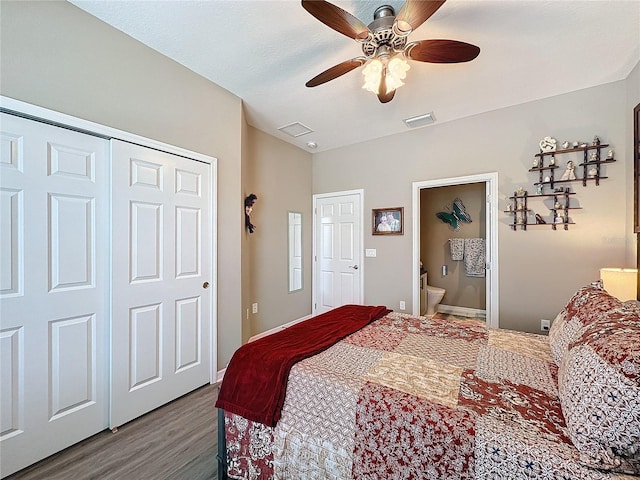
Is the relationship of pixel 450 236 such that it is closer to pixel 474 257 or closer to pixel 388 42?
pixel 474 257

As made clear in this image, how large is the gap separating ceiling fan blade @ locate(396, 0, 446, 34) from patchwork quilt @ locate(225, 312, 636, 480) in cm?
180

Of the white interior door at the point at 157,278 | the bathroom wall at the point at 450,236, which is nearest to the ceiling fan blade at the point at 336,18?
the white interior door at the point at 157,278

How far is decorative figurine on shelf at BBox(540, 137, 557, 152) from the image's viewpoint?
9.13ft

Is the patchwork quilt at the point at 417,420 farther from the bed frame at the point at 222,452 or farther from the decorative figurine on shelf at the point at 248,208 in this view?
the decorative figurine on shelf at the point at 248,208

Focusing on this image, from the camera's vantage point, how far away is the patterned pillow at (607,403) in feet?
2.48

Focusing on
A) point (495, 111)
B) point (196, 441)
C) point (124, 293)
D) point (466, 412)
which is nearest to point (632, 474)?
point (466, 412)

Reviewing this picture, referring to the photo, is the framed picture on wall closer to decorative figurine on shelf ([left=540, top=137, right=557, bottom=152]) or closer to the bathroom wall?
the bathroom wall

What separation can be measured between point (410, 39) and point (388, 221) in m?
2.20

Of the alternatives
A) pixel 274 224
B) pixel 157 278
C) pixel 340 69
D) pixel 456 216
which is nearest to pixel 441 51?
pixel 340 69

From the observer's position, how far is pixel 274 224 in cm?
382

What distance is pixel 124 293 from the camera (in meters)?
1.96

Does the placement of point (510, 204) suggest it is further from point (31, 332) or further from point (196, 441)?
point (31, 332)

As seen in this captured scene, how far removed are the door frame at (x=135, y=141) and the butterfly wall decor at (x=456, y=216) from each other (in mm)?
4151

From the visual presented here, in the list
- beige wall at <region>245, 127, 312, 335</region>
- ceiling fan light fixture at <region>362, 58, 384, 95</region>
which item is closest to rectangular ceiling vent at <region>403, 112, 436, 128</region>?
ceiling fan light fixture at <region>362, 58, 384, 95</region>
